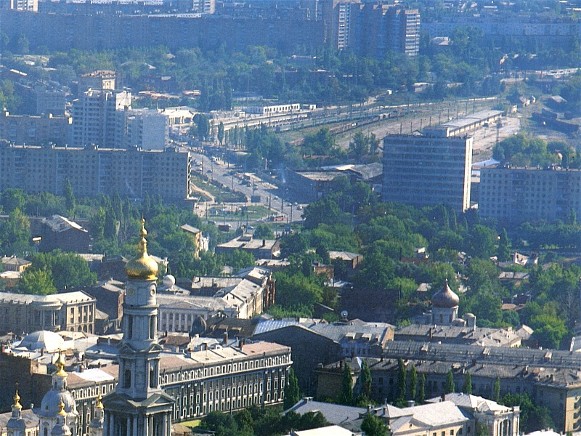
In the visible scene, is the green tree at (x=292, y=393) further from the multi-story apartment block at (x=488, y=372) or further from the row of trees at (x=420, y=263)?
the row of trees at (x=420, y=263)

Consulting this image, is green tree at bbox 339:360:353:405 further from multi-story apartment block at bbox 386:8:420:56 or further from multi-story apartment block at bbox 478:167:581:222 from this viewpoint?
multi-story apartment block at bbox 386:8:420:56

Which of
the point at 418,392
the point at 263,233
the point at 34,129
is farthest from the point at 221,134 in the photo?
the point at 418,392

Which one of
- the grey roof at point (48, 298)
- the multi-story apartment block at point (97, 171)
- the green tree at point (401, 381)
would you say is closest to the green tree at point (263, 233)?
the multi-story apartment block at point (97, 171)

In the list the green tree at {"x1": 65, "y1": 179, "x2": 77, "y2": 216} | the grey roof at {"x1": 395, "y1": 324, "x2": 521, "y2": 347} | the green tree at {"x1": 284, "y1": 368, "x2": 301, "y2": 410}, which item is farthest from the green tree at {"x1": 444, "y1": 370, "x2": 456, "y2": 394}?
the green tree at {"x1": 65, "y1": 179, "x2": 77, "y2": 216}

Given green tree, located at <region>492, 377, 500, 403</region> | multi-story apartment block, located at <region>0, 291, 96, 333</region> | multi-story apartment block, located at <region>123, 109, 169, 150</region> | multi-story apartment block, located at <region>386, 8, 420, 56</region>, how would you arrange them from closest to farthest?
green tree, located at <region>492, 377, 500, 403</region>, multi-story apartment block, located at <region>0, 291, 96, 333</region>, multi-story apartment block, located at <region>123, 109, 169, 150</region>, multi-story apartment block, located at <region>386, 8, 420, 56</region>

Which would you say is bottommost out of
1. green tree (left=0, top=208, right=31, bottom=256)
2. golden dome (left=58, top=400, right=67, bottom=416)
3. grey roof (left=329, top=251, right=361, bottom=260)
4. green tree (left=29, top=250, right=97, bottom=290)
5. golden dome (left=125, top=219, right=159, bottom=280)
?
green tree (left=0, top=208, right=31, bottom=256)

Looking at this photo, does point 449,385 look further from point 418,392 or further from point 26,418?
point 26,418
